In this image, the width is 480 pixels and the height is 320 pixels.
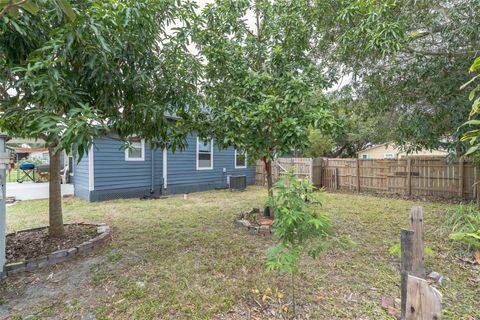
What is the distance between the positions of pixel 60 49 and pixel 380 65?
575cm

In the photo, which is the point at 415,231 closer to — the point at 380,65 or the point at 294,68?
the point at 294,68

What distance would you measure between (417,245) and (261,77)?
10.5 feet

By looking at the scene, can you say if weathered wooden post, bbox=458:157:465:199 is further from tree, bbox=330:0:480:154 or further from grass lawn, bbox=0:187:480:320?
grass lawn, bbox=0:187:480:320

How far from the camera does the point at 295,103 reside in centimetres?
387

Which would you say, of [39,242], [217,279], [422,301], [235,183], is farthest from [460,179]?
[39,242]

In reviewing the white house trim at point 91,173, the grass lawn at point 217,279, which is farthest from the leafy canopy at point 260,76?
the white house trim at point 91,173

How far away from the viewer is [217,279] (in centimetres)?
295

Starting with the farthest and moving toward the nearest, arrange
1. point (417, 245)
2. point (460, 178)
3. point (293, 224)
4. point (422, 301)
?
point (460, 178), point (293, 224), point (417, 245), point (422, 301)

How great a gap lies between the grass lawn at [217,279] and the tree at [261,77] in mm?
1412

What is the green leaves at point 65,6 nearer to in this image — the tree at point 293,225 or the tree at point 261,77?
the tree at point 293,225

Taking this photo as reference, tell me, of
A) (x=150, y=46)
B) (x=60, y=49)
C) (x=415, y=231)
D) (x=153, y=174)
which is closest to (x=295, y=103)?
(x=150, y=46)

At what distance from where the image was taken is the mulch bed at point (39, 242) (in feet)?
11.3

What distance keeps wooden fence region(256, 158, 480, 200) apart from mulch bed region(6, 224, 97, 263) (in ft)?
15.6

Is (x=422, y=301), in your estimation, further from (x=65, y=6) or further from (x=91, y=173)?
(x=91, y=173)
